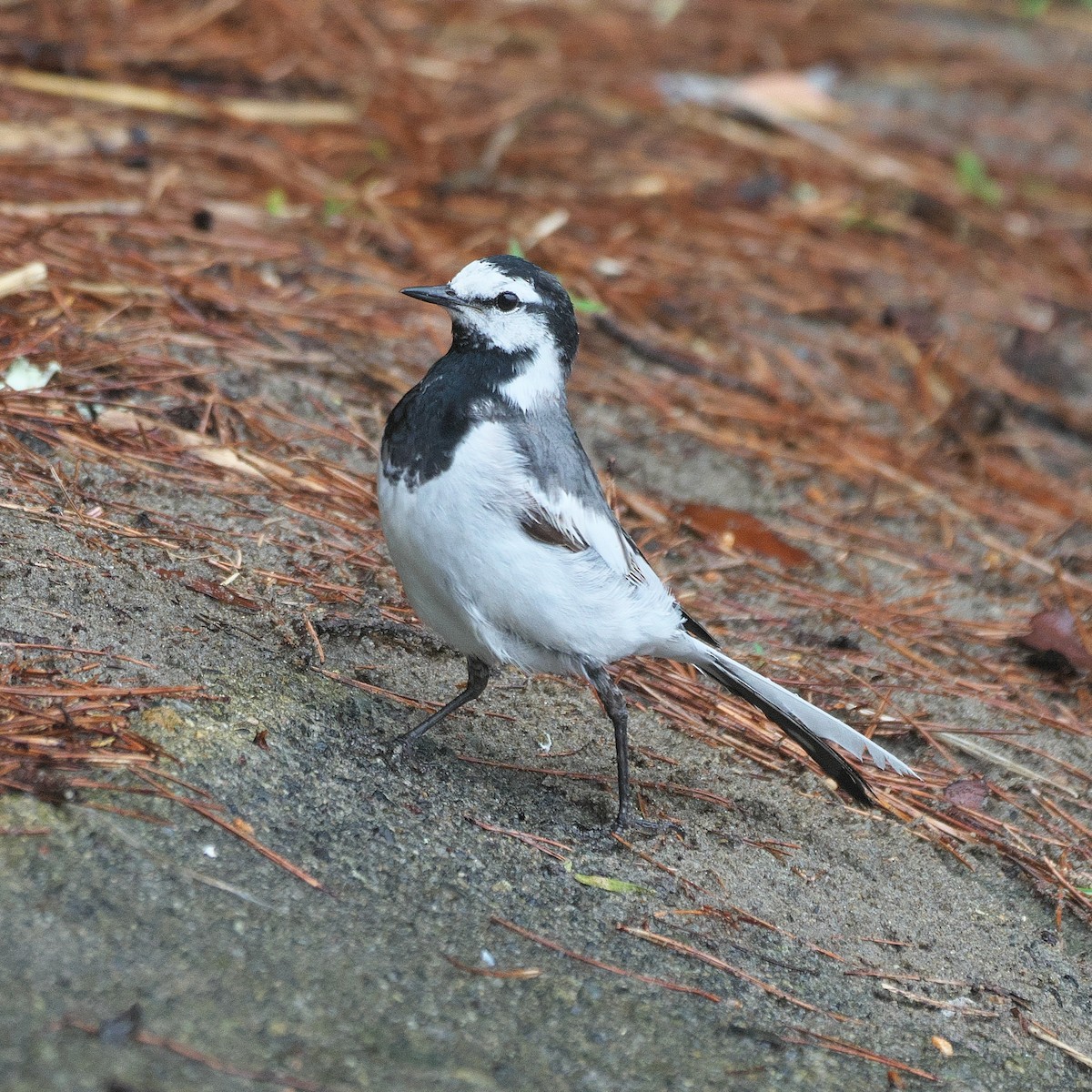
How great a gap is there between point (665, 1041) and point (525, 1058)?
32 cm

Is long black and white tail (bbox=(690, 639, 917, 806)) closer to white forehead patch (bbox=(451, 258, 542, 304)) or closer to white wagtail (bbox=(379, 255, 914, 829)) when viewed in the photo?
white wagtail (bbox=(379, 255, 914, 829))

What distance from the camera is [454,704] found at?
3.69m

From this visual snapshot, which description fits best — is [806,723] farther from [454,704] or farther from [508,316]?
[508,316]

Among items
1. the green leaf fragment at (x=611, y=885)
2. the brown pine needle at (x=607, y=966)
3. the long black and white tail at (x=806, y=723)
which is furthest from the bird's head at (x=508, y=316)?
the brown pine needle at (x=607, y=966)

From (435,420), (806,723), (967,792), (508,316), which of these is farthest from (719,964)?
(508,316)

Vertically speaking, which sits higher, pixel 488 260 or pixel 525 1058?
pixel 488 260

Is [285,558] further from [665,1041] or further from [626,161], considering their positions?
[626,161]

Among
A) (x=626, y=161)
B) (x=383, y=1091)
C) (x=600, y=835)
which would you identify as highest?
(x=626, y=161)

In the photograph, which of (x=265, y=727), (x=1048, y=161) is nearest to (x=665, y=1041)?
(x=265, y=727)

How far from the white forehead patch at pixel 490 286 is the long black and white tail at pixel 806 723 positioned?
1.01 meters

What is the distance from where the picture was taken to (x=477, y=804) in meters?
3.38

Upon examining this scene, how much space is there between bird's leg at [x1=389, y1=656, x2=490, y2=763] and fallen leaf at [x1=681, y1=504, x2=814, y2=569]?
145 centimetres

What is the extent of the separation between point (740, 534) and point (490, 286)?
1723 mm

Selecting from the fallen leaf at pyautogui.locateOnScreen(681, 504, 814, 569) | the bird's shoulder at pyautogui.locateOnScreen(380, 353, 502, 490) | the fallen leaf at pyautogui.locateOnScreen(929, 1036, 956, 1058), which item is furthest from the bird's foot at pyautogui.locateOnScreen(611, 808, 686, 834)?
the fallen leaf at pyautogui.locateOnScreen(681, 504, 814, 569)
